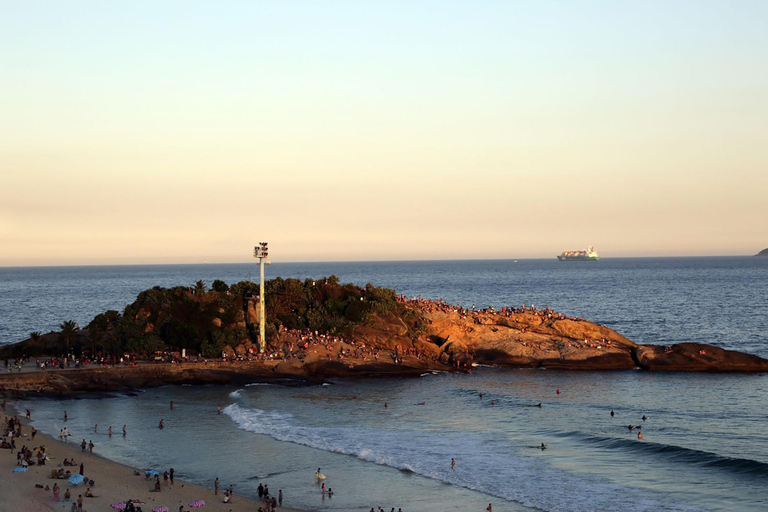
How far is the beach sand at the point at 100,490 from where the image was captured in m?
36.7

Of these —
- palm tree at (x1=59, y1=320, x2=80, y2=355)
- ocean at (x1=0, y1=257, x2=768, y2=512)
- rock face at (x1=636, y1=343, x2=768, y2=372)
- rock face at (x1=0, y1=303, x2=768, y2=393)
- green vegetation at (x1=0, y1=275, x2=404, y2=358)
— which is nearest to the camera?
ocean at (x1=0, y1=257, x2=768, y2=512)

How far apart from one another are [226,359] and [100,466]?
96.9ft

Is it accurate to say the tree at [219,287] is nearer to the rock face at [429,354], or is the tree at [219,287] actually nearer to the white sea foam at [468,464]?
the rock face at [429,354]

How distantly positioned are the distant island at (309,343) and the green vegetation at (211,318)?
0.39ft

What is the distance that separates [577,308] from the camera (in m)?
146

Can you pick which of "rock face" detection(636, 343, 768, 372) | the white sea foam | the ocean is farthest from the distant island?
the white sea foam

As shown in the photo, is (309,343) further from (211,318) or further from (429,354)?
(429,354)

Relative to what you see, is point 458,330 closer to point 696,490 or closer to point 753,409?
point 753,409

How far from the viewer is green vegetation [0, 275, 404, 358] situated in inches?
2940

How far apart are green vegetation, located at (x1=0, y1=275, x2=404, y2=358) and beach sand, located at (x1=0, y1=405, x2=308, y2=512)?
29682mm

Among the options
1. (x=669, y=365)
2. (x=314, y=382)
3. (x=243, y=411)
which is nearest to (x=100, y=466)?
Result: (x=243, y=411)

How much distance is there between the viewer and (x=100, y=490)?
3897cm

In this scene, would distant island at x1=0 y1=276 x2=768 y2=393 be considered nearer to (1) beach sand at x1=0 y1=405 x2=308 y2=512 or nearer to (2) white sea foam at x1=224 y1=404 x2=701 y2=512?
(2) white sea foam at x1=224 y1=404 x2=701 y2=512

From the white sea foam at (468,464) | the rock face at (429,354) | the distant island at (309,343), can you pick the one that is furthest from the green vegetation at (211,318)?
the white sea foam at (468,464)
